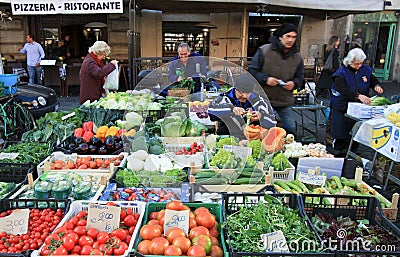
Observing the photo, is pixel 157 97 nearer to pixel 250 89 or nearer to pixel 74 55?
pixel 250 89

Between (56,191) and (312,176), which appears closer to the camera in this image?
(56,191)

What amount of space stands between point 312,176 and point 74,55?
449 inches

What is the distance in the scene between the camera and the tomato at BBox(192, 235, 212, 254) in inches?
71.1

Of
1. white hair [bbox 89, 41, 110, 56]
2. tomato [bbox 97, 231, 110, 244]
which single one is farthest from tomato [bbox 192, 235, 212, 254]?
white hair [bbox 89, 41, 110, 56]

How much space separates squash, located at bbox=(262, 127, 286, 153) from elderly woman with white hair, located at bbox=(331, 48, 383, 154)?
171cm

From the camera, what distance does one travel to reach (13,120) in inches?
213

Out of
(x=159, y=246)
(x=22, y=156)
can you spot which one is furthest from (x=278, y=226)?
(x=22, y=156)

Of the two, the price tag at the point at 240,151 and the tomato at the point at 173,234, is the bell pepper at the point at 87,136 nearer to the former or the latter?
the price tag at the point at 240,151

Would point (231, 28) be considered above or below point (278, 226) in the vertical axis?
above

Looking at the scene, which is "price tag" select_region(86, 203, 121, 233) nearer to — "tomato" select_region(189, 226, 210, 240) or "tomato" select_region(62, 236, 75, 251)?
"tomato" select_region(62, 236, 75, 251)

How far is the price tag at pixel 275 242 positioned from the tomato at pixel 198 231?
12.0 inches

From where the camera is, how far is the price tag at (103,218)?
198 centimetres

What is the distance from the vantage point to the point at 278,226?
77.9 inches

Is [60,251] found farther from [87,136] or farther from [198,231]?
[87,136]
